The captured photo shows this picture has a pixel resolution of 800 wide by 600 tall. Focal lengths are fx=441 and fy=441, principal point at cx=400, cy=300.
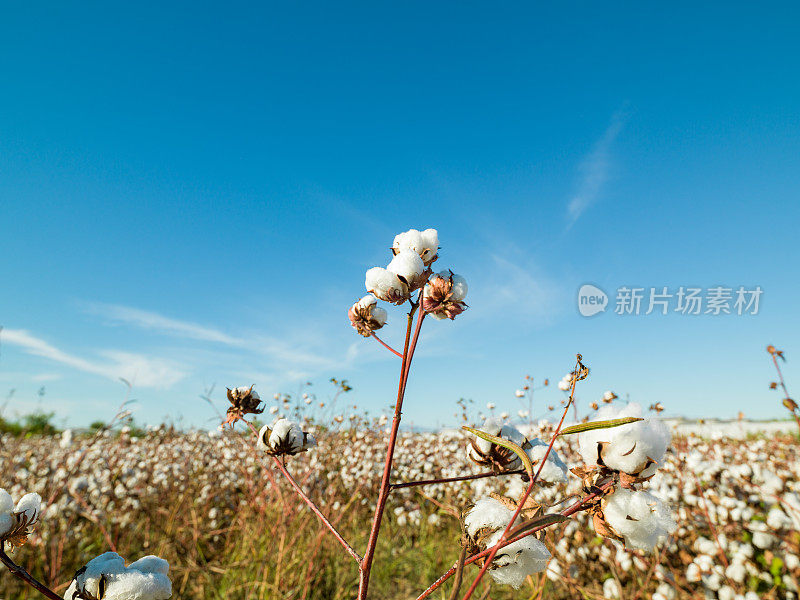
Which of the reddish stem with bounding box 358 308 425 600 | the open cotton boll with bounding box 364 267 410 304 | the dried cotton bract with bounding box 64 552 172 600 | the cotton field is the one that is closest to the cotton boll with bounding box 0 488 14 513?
the dried cotton bract with bounding box 64 552 172 600

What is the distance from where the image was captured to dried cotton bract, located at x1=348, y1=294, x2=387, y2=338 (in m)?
1.08

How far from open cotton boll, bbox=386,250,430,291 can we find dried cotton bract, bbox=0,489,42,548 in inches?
32.7

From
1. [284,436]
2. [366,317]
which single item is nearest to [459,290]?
[366,317]

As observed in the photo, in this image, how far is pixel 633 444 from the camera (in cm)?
74

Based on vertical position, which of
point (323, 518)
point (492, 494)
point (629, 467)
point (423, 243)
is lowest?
point (323, 518)

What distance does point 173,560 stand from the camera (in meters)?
4.13

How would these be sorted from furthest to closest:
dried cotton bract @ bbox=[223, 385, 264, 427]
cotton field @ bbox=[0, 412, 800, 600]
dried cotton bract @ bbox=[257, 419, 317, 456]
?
cotton field @ bbox=[0, 412, 800, 600] → dried cotton bract @ bbox=[223, 385, 264, 427] → dried cotton bract @ bbox=[257, 419, 317, 456]

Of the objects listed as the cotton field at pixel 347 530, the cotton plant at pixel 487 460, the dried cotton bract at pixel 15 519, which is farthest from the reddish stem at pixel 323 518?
the cotton field at pixel 347 530

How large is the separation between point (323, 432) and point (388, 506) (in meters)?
1.81

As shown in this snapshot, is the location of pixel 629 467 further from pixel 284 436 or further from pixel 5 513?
pixel 5 513

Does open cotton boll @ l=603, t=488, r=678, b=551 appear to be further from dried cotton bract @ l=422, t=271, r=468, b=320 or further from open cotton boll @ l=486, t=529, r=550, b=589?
dried cotton bract @ l=422, t=271, r=468, b=320

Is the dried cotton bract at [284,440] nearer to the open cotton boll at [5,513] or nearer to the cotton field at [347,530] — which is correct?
the open cotton boll at [5,513]

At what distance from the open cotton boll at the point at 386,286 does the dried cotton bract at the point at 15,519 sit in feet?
2.52

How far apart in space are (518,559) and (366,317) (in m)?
0.60
